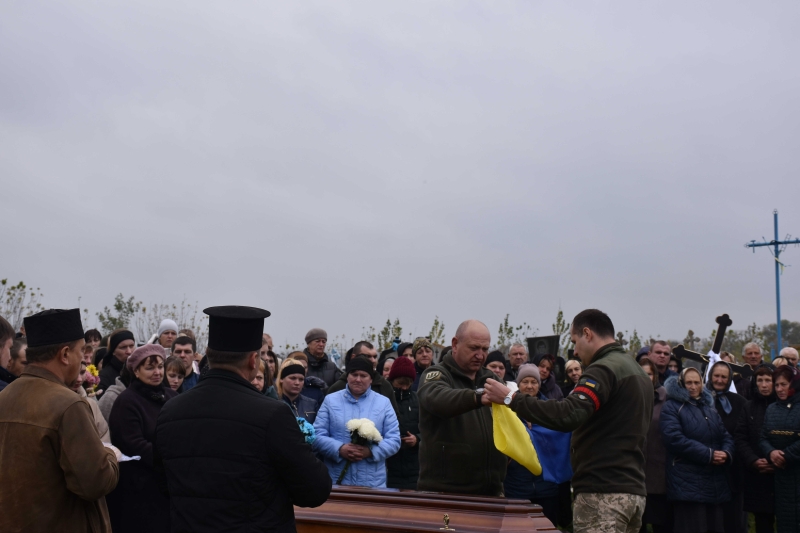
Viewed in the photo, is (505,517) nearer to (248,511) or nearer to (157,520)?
(248,511)

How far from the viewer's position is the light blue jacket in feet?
21.9

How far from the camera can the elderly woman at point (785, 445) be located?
7.71 meters

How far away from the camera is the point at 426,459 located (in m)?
4.93

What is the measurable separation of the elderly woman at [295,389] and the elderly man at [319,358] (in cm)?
172

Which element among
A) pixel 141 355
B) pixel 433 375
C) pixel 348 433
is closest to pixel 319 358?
pixel 348 433

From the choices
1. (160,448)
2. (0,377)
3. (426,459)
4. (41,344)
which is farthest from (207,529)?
(0,377)

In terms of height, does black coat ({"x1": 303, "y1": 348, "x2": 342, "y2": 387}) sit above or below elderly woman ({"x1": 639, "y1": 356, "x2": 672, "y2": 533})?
above

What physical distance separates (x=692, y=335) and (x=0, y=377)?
1874 centimetres

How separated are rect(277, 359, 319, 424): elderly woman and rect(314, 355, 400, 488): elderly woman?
57 cm

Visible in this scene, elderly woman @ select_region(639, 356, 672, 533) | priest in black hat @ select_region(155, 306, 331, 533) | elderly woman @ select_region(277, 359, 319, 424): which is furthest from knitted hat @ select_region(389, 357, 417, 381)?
priest in black hat @ select_region(155, 306, 331, 533)

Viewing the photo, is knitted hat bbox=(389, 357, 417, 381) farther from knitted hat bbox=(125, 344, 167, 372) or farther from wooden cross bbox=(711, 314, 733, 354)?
wooden cross bbox=(711, 314, 733, 354)

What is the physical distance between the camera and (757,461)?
796 centimetres

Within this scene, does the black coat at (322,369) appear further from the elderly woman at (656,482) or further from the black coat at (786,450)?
the black coat at (786,450)

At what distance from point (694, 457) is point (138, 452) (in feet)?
18.0
